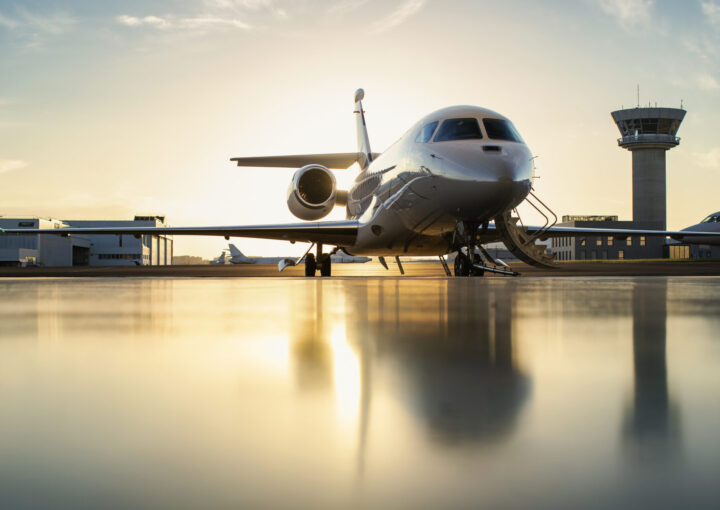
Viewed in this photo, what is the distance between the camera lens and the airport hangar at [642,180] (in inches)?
2842

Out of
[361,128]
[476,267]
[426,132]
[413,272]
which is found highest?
[361,128]

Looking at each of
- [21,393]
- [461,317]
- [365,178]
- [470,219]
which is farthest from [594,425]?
[365,178]

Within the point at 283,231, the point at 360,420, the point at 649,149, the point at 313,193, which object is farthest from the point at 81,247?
the point at 360,420

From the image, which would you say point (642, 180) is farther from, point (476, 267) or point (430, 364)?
point (430, 364)

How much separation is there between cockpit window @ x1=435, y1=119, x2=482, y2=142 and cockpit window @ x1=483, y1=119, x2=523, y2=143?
176 mm

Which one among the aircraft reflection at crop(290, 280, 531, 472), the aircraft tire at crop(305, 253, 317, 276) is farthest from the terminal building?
the aircraft reflection at crop(290, 280, 531, 472)

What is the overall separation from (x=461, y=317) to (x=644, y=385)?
1.60 metres

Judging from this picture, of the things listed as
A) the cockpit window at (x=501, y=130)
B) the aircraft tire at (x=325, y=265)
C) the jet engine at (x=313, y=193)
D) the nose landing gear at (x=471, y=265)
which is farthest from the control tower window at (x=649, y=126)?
the nose landing gear at (x=471, y=265)

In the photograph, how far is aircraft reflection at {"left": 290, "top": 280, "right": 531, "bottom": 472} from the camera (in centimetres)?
102

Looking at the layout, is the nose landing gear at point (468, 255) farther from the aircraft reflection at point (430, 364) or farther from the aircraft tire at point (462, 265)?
the aircraft reflection at point (430, 364)

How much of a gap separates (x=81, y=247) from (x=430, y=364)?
7906cm

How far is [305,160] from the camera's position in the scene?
2047cm

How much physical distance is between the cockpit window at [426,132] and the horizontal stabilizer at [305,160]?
9.37 metres

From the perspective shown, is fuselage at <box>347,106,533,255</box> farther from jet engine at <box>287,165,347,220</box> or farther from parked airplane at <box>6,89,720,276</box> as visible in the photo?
jet engine at <box>287,165,347,220</box>
